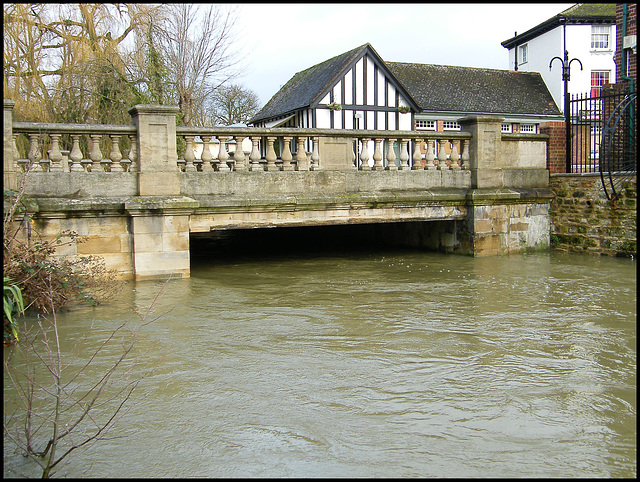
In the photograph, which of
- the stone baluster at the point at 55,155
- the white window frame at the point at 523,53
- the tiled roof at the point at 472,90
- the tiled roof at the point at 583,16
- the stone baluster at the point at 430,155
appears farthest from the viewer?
the white window frame at the point at 523,53

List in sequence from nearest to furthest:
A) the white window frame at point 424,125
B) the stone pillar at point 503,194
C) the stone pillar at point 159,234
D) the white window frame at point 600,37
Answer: the stone pillar at point 159,234 < the stone pillar at point 503,194 < the white window frame at point 424,125 < the white window frame at point 600,37

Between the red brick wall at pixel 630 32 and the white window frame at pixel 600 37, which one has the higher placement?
the white window frame at pixel 600 37

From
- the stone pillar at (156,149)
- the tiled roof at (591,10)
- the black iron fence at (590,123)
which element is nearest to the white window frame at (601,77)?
the tiled roof at (591,10)

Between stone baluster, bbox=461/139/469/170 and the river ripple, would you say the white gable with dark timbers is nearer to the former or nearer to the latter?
stone baluster, bbox=461/139/469/170

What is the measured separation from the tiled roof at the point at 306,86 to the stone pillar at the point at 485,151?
1284 cm

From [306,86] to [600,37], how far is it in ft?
57.6

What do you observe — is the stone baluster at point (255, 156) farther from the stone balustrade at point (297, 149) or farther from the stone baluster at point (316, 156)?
the stone baluster at point (316, 156)

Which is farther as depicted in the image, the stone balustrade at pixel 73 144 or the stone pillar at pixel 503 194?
the stone pillar at pixel 503 194

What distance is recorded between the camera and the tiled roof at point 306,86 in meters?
23.6

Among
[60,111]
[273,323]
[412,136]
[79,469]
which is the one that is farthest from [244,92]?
[79,469]

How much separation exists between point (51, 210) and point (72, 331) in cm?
264

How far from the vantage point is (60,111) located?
47.4 feet

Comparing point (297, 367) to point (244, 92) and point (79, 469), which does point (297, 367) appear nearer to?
point (79, 469)

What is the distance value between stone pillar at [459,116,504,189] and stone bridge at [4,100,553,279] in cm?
2
